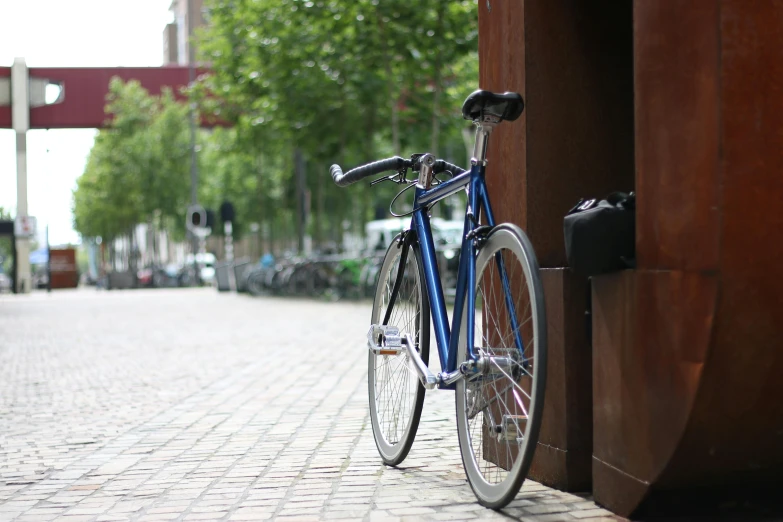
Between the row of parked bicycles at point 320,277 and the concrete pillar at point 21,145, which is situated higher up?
the concrete pillar at point 21,145

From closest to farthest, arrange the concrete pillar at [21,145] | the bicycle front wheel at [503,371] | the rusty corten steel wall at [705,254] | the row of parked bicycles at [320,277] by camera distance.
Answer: the rusty corten steel wall at [705,254] → the bicycle front wheel at [503,371] → the row of parked bicycles at [320,277] → the concrete pillar at [21,145]

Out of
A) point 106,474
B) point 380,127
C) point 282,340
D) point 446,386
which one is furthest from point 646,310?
point 380,127

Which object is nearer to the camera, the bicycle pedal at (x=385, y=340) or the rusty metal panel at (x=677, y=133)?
the rusty metal panel at (x=677, y=133)

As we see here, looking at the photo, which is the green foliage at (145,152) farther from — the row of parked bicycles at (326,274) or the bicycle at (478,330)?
the bicycle at (478,330)

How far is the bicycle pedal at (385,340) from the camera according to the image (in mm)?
4734

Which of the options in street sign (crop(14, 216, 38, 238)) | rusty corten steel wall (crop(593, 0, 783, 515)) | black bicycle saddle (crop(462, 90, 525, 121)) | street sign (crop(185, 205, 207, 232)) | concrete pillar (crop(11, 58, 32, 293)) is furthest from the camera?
concrete pillar (crop(11, 58, 32, 293))

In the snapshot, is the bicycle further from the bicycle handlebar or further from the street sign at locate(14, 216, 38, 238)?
the street sign at locate(14, 216, 38, 238)

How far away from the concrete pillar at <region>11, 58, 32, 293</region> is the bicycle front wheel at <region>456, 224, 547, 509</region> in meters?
46.3

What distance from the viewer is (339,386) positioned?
8.12 m

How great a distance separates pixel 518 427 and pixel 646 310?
58cm

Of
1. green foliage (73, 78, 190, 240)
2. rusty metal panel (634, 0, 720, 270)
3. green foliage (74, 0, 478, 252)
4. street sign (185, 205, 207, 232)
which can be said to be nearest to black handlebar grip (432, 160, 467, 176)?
rusty metal panel (634, 0, 720, 270)

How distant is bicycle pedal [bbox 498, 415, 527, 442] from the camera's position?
357cm

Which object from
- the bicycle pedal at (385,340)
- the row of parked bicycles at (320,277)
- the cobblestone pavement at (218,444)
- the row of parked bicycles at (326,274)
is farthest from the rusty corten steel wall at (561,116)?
the row of parked bicycles at (320,277)

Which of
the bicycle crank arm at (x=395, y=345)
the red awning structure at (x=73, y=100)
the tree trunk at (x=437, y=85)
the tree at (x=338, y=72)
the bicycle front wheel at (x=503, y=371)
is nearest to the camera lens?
the bicycle front wheel at (x=503, y=371)
